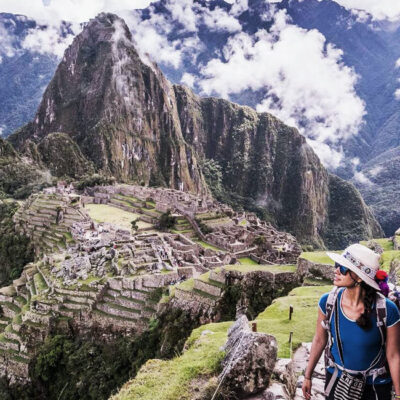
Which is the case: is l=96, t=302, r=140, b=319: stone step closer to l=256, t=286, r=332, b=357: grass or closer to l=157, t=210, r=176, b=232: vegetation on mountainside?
l=256, t=286, r=332, b=357: grass

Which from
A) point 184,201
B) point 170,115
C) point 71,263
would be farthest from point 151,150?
point 71,263

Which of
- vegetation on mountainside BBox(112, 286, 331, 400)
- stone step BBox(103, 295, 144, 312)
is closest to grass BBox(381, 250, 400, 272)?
vegetation on mountainside BBox(112, 286, 331, 400)

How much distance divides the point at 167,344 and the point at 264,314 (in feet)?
15.2

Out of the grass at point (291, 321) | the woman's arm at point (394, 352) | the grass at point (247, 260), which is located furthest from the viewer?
the grass at point (247, 260)

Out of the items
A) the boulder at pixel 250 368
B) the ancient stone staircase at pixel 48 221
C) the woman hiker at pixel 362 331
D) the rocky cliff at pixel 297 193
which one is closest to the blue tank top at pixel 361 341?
the woman hiker at pixel 362 331

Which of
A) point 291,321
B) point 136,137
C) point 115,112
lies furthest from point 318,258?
Result: point 136,137

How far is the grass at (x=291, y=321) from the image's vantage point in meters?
8.30

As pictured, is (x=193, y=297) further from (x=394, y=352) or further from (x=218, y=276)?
(x=394, y=352)

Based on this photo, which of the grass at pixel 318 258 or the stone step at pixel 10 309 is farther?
the stone step at pixel 10 309

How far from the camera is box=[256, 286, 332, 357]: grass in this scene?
8.30 meters

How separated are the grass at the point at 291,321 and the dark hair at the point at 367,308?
3716mm

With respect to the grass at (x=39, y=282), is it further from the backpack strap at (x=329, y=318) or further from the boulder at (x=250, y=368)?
the backpack strap at (x=329, y=318)

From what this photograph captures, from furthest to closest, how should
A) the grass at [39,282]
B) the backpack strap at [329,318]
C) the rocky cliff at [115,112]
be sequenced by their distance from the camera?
the rocky cliff at [115,112] → the grass at [39,282] → the backpack strap at [329,318]

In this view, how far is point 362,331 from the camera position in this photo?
384 centimetres
